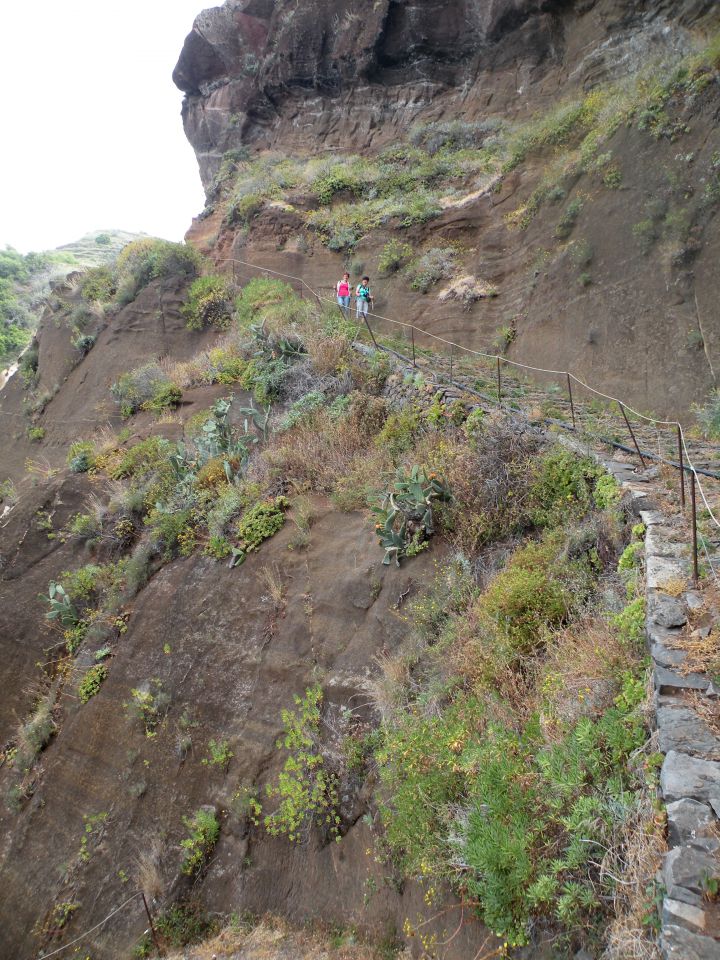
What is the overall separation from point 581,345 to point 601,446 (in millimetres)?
5638

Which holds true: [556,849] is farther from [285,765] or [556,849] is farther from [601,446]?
[601,446]

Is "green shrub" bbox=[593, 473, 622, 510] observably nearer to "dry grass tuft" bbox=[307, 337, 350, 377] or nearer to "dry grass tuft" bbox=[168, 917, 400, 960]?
"dry grass tuft" bbox=[168, 917, 400, 960]

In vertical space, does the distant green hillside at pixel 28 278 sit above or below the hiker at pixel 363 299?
above

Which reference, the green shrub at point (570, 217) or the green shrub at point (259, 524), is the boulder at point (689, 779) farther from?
the green shrub at point (570, 217)

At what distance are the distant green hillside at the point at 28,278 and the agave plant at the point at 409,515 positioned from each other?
2343 centimetres

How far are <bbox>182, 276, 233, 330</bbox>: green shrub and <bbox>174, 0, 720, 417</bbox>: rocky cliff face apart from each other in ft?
7.12

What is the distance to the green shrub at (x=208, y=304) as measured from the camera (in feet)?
62.4

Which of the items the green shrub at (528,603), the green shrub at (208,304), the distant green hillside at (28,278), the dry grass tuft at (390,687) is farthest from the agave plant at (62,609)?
the distant green hillside at (28,278)

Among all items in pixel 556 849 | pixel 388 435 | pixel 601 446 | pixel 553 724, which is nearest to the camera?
pixel 556 849

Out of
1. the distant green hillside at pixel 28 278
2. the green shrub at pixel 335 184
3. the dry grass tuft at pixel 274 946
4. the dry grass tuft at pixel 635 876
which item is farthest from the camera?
the distant green hillside at pixel 28 278

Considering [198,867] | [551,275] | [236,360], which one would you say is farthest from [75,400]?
[198,867]

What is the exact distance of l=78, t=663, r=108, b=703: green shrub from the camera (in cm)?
847

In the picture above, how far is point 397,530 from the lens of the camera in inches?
291

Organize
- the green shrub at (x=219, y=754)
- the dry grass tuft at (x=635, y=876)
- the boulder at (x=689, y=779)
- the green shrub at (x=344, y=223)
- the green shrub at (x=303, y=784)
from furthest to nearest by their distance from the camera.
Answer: the green shrub at (x=344, y=223), the green shrub at (x=219, y=754), the green shrub at (x=303, y=784), the boulder at (x=689, y=779), the dry grass tuft at (x=635, y=876)
